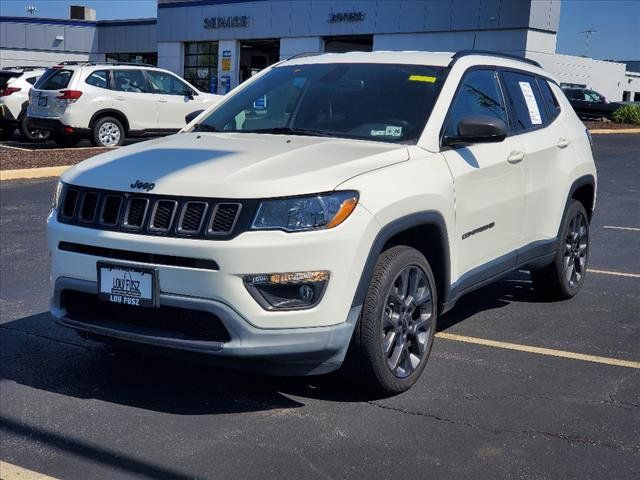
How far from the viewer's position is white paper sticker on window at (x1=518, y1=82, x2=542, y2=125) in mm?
6215

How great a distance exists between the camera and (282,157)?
14.3 feet

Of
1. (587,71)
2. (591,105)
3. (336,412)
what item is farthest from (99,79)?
(587,71)

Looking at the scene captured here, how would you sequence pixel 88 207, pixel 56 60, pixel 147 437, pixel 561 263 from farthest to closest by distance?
pixel 56 60
pixel 561 263
pixel 88 207
pixel 147 437

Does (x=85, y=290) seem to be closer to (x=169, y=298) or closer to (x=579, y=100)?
(x=169, y=298)

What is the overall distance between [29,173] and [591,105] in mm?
28108

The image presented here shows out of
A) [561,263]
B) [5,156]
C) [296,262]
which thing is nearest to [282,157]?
[296,262]

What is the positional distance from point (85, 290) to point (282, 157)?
3.85 feet

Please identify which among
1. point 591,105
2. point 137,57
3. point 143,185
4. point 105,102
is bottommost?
point 591,105

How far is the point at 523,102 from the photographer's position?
20.2ft

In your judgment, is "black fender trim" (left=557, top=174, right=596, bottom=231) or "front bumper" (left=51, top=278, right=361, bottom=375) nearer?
"front bumper" (left=51, top=278, right=361, bottom=375)

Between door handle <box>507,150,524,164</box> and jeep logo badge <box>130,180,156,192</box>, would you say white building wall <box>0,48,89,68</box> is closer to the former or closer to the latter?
door handle <box>507,150,524,164</box>

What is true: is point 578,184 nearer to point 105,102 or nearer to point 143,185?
point 143,185

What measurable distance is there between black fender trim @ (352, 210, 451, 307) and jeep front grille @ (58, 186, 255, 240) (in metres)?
0.65

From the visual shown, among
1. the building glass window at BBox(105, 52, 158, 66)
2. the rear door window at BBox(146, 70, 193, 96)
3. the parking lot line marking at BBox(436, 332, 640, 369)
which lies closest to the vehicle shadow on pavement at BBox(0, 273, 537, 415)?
the parking lot line marking at BBox(436, 332, 640, 369)
